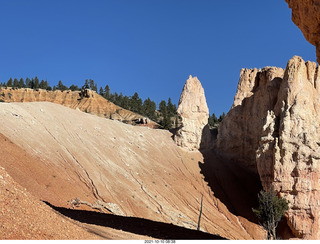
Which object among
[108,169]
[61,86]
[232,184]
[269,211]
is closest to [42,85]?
[61,86]

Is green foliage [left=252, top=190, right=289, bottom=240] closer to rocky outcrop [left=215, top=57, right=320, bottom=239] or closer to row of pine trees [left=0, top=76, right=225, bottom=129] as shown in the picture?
rocky outcrop [left=215, top=57, right=320, bottom=239]

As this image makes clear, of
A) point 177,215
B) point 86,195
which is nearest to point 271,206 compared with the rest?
point 177,215

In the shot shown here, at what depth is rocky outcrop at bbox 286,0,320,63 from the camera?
1093cm

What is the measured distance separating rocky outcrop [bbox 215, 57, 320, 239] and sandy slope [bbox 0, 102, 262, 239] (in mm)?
5781

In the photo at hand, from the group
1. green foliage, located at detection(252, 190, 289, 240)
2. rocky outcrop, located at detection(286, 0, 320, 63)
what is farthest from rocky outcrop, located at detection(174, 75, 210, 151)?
rocky outcrop, located at detection(286, 0, 320, 63)

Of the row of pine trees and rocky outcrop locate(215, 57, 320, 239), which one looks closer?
rocky outcrop locate(215, 57, 320, 239)

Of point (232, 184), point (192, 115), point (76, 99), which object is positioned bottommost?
point (232, 184)

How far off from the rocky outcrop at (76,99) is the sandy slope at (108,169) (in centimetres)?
3627

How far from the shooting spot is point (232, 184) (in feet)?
131

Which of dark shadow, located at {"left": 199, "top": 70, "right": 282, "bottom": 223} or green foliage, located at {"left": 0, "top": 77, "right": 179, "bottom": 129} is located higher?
green foliage, located at {"left": 0, "top": 77, "right": 179, "bottom": 129}

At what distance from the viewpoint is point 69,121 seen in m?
38.3

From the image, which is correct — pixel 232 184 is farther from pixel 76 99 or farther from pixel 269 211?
pixel 76 99

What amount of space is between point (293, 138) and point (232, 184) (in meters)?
11.8

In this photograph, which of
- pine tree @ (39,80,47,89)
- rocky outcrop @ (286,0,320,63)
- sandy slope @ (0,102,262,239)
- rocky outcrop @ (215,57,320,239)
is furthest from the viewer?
pine tree @ (39,80,47,89)
